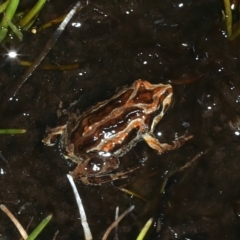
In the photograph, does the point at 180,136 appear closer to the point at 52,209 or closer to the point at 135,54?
the point at 135,54

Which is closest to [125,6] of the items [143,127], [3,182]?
[143,127]

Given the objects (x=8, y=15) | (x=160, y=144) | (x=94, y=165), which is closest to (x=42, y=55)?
(x=8, y=15)

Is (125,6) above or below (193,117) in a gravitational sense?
above

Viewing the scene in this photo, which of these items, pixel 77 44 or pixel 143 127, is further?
pixel 77 44

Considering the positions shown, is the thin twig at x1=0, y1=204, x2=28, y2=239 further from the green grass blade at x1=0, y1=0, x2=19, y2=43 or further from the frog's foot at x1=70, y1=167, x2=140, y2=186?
the green grass blade at x1=0, y1=0, x2=19, y2=43

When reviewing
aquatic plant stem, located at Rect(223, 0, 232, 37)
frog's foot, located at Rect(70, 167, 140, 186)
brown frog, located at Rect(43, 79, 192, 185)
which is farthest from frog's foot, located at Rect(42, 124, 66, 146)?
aquatic plant stem, located at Rect(223, 0, 232, 37)

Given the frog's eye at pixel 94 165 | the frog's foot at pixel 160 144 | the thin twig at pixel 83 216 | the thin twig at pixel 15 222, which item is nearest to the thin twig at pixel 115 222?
the thin twig at pixel 83 216

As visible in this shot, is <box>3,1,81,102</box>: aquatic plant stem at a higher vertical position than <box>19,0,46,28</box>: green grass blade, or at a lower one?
lower

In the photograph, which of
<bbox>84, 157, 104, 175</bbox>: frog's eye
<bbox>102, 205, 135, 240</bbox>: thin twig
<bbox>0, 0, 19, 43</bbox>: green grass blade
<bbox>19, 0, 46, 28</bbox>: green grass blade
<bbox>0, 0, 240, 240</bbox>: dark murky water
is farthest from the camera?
<bbox>0, 0, 240, 240</bbox>: dark murky water
